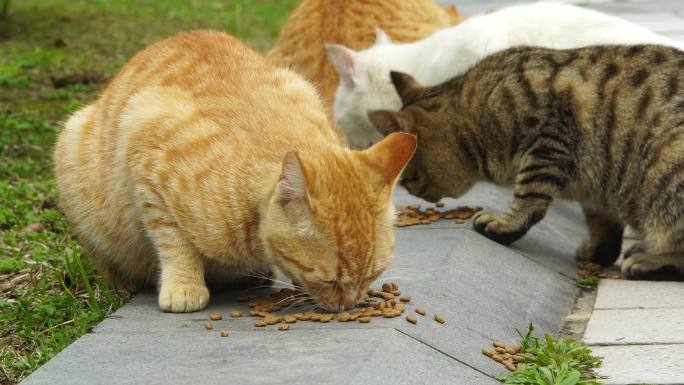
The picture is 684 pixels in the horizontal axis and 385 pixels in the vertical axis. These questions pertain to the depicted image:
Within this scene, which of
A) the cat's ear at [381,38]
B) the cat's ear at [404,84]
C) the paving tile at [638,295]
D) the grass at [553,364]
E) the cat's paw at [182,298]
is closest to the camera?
the grass at [553,364]

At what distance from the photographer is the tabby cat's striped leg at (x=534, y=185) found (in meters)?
4.61

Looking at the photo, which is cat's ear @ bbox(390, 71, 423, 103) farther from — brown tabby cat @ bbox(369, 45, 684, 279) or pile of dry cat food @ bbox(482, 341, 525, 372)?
pile of dry cat food @ bbox(482, 341, 525, 372)

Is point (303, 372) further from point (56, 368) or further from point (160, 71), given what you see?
point (160, 71)

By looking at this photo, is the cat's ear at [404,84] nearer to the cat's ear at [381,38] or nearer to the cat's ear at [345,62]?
the cat's ear at [345,62]

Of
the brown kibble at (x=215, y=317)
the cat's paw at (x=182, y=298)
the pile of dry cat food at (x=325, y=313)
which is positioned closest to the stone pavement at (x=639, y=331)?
the pile of dry cat food at (x=325, y=313)

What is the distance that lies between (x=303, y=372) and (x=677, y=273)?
7.51 ft

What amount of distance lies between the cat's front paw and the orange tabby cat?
2186 millimetres

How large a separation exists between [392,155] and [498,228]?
147 cm

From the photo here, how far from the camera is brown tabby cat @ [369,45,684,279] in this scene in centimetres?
445

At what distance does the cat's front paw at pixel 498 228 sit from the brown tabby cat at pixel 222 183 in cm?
116

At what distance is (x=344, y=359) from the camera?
9.67 ft

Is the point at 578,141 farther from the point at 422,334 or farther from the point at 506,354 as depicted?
the point at 422,334

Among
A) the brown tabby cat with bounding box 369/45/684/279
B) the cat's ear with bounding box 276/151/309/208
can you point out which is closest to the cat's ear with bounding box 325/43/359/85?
the brown tabby cat with bounding box 369/45/684/279

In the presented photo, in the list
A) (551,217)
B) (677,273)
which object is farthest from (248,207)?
(551,217)
